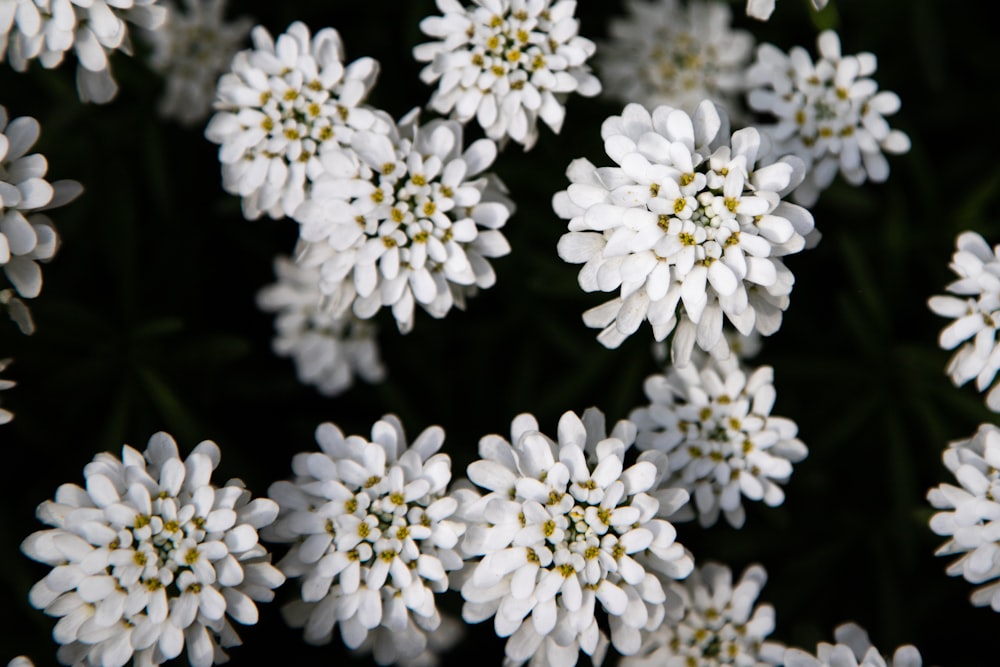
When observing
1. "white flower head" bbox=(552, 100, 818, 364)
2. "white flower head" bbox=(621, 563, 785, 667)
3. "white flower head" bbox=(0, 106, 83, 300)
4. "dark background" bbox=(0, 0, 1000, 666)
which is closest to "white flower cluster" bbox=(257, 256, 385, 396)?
"dark background" bbox=(0, 0, 1000, 666)

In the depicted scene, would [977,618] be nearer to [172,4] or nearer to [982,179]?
[982,179]

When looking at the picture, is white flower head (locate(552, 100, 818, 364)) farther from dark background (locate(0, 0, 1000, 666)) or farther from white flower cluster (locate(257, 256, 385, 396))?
white flower cluster (locate(257, 256, 385, 396))

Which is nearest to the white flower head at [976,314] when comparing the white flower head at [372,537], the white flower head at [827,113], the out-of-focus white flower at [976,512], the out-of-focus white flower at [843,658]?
the out-of-focus white flower at [976,512]

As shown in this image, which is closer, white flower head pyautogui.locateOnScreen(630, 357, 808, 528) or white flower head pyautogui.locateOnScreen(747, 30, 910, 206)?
white flower head pyautogui.locateOnScreen(630, 357, 808, 528)

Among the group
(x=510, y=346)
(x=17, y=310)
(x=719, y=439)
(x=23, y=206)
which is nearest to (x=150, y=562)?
(x=17, y=310)

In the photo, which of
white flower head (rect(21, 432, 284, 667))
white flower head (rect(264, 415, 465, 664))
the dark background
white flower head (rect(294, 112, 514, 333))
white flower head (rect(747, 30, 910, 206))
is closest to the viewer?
white flower head (rect(21, 432, 284, 667))

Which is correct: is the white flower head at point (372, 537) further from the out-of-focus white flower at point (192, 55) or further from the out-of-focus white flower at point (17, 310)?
the out-of-focus white flower at point (192, 55)
